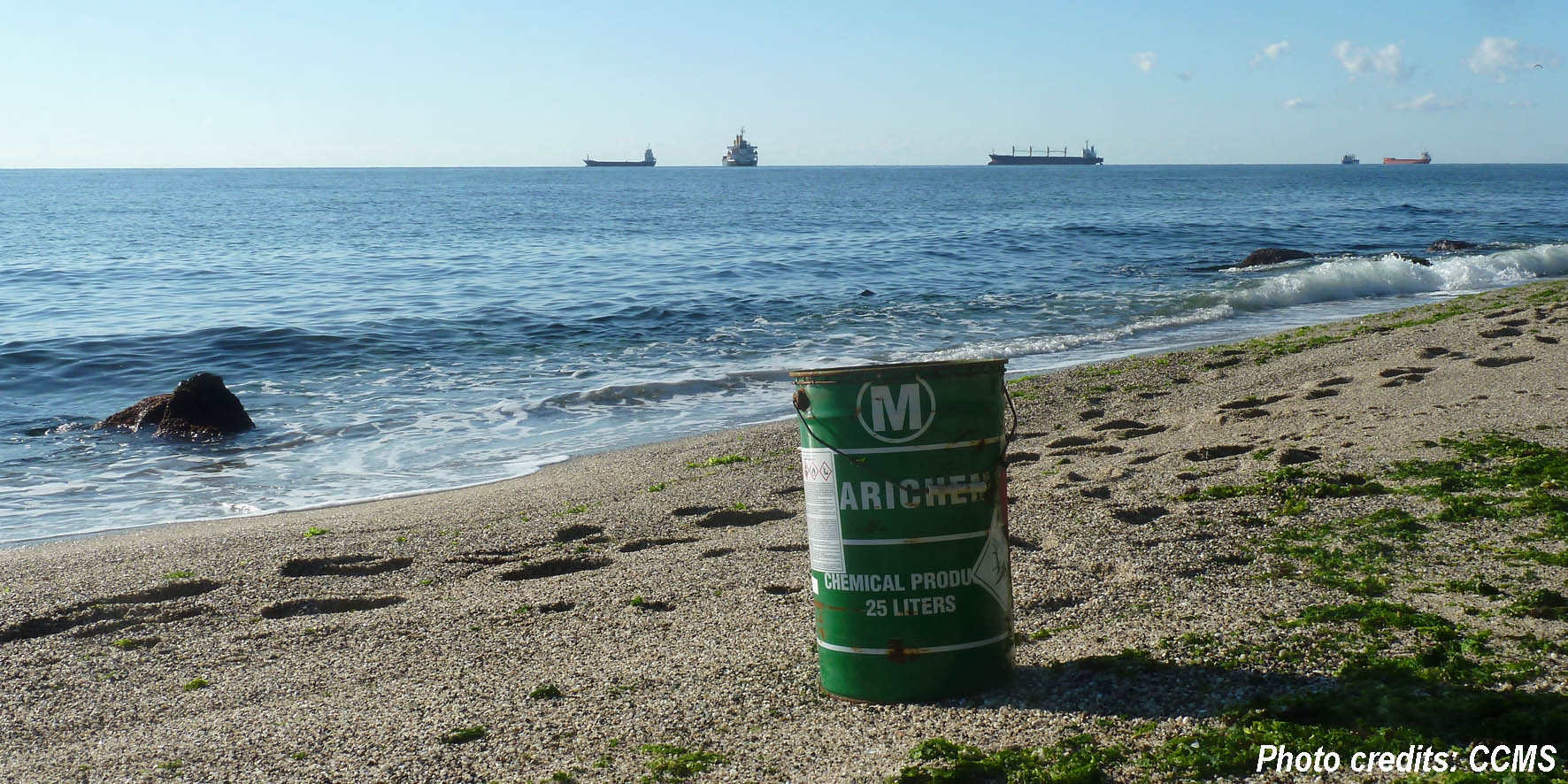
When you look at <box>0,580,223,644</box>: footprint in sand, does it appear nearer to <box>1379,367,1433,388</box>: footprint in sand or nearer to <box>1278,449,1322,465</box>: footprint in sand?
<box>1278,449,1322,465</box>: footprint in sand

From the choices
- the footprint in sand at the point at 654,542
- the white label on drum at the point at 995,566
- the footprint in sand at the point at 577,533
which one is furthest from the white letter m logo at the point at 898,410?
the footprint in sand at the point at 577,533

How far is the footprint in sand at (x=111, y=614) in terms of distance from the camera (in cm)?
442

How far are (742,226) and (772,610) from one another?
38438mm

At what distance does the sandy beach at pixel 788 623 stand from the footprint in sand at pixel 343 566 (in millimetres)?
22

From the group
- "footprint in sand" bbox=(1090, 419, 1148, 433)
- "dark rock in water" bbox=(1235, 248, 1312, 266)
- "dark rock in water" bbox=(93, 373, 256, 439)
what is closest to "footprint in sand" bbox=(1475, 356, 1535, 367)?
"footprint in sand" bbox=(1090, 419, 1148, 433)

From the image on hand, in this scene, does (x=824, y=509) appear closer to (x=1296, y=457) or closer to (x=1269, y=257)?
(x=1296, y=457)

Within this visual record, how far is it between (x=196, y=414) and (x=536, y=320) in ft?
25.4

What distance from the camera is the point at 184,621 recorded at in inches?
178

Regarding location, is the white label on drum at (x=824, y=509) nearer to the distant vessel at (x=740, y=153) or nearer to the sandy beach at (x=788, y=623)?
the sandy beach at (x=788, y=623)

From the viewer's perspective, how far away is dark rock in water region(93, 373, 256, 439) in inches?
382

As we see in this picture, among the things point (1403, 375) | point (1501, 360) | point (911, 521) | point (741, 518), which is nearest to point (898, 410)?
point (911, 521)

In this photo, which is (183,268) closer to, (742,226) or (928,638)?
(742,226)

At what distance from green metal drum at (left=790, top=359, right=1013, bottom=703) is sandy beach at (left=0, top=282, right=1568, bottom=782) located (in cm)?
15

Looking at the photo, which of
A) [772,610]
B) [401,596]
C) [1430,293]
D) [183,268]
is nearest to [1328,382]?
[772,610]
